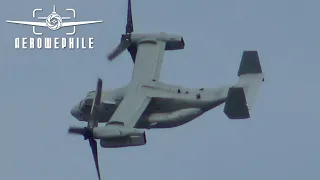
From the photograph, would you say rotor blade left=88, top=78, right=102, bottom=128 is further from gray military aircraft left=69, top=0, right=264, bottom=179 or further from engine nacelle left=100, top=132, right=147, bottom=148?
engine nacelle left=100, top=132, right=147, bottom=148

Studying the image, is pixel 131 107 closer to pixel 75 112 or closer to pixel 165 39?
pixel 75 112

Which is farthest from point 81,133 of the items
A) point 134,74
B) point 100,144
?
point 134,74

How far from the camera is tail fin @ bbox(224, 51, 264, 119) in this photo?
184 meters

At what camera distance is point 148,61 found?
19575 centimetres

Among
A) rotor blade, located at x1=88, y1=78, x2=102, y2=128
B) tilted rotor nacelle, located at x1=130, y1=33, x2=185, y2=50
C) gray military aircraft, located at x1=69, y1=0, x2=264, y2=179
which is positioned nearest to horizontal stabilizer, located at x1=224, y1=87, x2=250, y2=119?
gray military aircraft, located at x1=69, y1=0, x2=264, y2=179

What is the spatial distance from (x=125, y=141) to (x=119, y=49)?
20623mm

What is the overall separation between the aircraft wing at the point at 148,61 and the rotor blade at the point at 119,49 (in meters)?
1.62

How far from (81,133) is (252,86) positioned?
62.4 feet

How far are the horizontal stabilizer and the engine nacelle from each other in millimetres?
9278

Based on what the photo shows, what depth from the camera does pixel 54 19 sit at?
196250 mm

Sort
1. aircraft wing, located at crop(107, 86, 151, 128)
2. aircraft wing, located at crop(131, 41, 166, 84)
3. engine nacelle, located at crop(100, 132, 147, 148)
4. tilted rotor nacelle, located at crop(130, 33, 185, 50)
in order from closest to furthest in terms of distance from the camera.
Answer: engine nacelle, located at crop(100, 132, 147, 148), aircraft wing, located at crop(107, 86, 151, 128), aircraft wing, located at crop(131, 41, 166, 84), tilted rotor nacelle, located at crop(130, 33, 185, 50)

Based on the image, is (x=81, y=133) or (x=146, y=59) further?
(x=146, y=59)

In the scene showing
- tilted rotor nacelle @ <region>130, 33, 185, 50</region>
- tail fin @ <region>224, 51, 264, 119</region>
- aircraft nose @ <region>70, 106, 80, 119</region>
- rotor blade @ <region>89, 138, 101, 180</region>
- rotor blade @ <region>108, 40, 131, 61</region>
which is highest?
tilted rotor nacelle @ <region>130, 33, 185, 50</region>

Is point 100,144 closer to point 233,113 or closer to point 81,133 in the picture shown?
point 81,133
